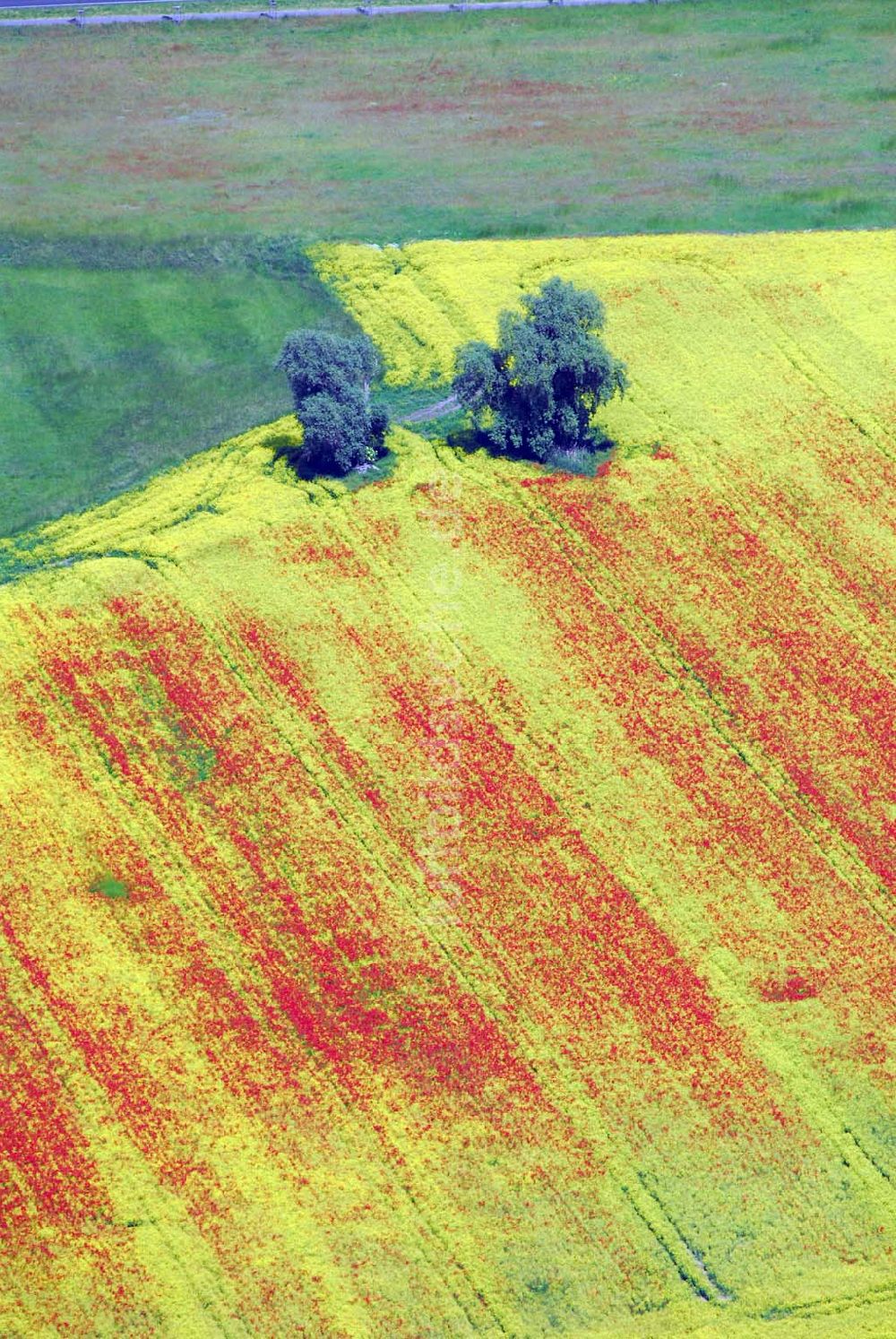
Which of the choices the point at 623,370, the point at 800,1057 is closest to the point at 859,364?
the point at 623,370

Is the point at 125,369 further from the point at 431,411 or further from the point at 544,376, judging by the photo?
the point at 544,376

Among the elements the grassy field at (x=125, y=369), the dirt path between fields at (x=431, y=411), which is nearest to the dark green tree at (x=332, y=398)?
the dirt path between fields at (x=431, y=411)

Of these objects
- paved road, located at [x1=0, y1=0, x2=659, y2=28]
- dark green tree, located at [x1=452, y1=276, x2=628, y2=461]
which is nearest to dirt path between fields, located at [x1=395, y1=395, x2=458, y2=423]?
dark green tree, located at [x1=452, y1=276, x2=628, y2=461]

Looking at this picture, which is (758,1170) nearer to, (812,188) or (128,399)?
(128,399)

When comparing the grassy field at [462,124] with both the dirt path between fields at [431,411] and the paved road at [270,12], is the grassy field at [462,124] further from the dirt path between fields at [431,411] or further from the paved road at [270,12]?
the dirt path between fields at [431,411]

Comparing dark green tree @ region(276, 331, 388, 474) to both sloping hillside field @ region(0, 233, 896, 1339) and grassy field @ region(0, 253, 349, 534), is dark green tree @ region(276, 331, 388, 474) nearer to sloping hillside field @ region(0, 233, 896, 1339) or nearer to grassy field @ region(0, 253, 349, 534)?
sloping hillside field @ region(0, 233, 896, 1339)

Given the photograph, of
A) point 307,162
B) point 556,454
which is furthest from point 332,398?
point 307,162

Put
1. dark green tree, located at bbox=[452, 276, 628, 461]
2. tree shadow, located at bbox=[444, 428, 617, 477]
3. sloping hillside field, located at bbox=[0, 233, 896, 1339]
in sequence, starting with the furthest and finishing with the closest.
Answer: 1. tree shadow, located at bbox=[444, 428, 617, 477]
2. dark green tree, located at bbox=[452, 276, 628, 461]
3. sloping hillside field, located at bbox=[0, 233, 896, 1339]
